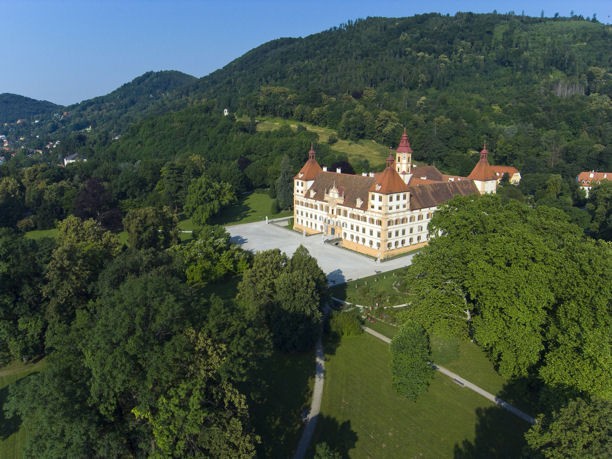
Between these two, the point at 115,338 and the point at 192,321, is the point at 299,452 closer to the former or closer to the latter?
the point at 192,321

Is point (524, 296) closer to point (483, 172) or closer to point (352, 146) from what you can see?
point (483, 172)

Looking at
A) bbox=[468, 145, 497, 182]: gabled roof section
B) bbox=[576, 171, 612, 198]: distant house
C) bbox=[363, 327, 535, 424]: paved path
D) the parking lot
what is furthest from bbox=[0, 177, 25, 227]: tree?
bbox=[576, 171, 612, 198]: distant house

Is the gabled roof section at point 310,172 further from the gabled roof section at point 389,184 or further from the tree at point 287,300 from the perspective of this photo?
the tree at point 287,300

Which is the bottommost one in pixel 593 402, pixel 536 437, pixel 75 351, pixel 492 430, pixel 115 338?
pixel 492 430

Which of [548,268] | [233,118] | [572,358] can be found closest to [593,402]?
[572,358]

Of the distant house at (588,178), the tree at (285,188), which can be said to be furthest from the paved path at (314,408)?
the distant house at (588,178)
